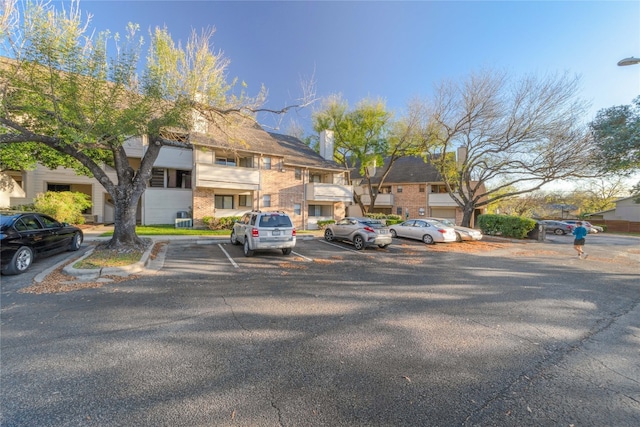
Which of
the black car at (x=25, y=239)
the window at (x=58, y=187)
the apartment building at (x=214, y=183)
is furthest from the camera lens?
the window at (x=58, y=187)

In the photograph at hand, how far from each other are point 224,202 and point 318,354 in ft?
63.9

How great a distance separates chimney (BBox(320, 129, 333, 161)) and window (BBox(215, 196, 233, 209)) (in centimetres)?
1016

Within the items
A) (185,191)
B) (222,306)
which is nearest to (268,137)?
(185,191)

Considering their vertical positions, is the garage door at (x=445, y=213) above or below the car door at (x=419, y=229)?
above

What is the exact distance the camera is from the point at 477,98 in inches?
771

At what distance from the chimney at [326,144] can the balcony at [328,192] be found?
3844mm

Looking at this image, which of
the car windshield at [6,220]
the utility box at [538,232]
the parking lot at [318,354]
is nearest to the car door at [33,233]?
the car windshield at [6,220]

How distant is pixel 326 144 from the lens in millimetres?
26625

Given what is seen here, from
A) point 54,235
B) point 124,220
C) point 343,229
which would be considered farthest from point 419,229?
point 54,235

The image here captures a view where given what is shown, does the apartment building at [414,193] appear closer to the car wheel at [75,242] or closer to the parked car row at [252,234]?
the parked car row at [252,234]

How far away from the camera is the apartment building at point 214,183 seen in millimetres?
19047

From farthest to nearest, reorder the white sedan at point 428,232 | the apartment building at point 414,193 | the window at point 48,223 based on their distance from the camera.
Result: the apartment building at point 414,193 < the white sedan at point 428,232 < the window at point 48,223

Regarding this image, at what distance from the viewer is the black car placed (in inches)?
261

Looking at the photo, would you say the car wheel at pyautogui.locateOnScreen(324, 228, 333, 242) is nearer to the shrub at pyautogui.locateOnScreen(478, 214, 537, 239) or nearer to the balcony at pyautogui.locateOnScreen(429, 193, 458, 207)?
the shrub at pyautogui.locateOnScreen(478, 214, 537, 239)
